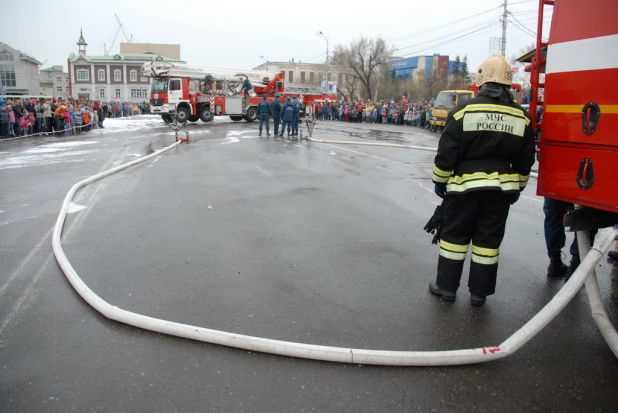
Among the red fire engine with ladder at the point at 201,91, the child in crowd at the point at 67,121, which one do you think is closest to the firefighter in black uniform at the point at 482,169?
the child in crowd at the point at 67,121

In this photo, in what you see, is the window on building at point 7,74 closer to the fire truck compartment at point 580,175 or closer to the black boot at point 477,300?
the black boot at point 477,300

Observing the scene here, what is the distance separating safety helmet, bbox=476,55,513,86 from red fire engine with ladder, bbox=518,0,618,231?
0.91 feet

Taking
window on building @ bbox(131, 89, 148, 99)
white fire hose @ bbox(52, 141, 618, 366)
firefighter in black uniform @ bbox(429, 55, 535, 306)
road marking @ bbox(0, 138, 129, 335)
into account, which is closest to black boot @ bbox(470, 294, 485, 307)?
firefighter in black uniform @ bbox(429, 55, 535, 306)

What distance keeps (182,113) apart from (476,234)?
27.6 meters

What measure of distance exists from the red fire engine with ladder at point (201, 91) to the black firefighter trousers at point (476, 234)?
25433 millimetres

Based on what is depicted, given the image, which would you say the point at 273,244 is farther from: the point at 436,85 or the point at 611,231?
the point at 436,85

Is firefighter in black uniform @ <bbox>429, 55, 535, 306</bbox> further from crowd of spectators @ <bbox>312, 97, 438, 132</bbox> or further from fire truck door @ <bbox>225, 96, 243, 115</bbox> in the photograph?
→ fire truck door @ <bbox>225, 96, 243, 115</bbox>

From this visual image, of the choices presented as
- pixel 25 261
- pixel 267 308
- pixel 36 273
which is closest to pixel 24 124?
pixel 25 261

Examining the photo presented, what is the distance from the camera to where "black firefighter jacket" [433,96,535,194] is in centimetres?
366

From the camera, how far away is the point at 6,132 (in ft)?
68.1

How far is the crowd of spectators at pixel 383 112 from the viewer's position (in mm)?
33250

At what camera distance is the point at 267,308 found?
3.90 metres

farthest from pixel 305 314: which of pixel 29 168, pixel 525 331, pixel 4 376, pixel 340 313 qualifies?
pixel 29 168

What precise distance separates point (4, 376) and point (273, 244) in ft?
10.2
